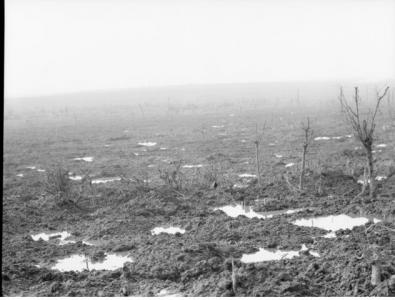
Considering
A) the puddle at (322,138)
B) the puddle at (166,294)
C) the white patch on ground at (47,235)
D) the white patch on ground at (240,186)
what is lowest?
the white patch on ground at (47,235)

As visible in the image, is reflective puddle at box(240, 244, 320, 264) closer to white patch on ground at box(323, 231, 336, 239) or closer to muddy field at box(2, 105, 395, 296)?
muddy field at box(2, 105, 395, 296)

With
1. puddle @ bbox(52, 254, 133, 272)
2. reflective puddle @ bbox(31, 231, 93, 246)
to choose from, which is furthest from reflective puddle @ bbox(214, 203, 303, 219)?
reflective puddle @ bbox(31, 231, 93, 246)

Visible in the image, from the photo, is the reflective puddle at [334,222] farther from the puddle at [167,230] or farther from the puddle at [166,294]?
the puddle at [166,294]

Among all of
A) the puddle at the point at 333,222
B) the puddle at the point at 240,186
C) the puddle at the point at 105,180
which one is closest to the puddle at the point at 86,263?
the puddle at the point at 333,222

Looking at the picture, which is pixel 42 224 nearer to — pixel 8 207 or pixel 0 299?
pixel 8 207

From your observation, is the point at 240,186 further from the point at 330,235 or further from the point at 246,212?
the point at 330,235

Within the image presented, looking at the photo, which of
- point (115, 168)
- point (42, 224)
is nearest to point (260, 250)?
point (42, 224)
